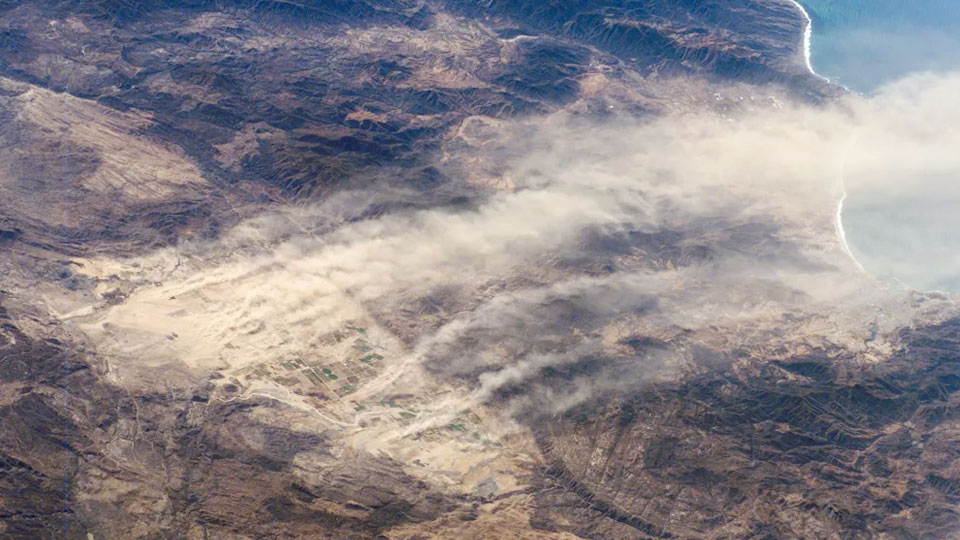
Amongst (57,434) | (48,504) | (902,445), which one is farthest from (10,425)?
(902,445)

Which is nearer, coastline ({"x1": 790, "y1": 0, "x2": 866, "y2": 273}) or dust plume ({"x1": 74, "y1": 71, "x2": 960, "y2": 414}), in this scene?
dust plume ({"x1": 74, "y1": 71, "x2": 960, "y2": 414})

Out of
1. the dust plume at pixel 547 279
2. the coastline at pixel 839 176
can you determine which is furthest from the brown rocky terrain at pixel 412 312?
the coastline at pixel 839 176

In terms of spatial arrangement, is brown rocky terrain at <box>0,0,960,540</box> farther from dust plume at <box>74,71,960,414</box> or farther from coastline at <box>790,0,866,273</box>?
coastline at <box>790,0,866,273</box>

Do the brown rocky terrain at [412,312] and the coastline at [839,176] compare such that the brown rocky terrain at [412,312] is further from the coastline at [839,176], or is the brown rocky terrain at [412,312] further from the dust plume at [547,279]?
the coastline at [839,176]

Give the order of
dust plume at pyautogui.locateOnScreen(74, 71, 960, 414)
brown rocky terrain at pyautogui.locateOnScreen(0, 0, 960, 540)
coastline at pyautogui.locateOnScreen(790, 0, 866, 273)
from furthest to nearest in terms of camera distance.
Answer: coastline at pyautogui.locateOnScreen(790, 0, 866, 273) → dust plume at pyautogui.locateOnScreen(74, 71, 960, 414) → brown rocky terrain at pyautogui.locateOnScreen(0, 0, 960, 540)

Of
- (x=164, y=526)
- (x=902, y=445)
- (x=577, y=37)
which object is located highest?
(x=577, y=37)

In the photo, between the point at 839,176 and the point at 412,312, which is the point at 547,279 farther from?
the point at 839,176

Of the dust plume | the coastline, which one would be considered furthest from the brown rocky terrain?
the coastline

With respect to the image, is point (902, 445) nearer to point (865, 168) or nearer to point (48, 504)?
point (865, 168)
